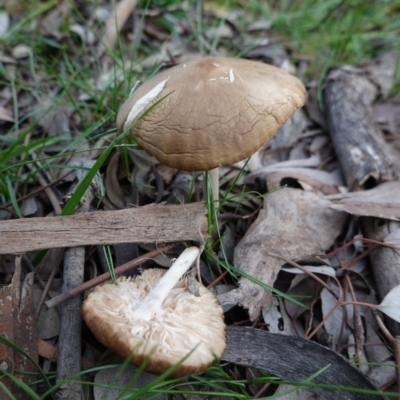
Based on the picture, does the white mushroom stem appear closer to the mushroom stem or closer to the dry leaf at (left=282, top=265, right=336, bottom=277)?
the mushroom stem

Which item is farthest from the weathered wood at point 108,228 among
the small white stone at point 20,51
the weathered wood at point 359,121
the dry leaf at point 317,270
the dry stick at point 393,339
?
the small white stone at point 20,51

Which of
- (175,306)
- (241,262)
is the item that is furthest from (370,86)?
(175,306)

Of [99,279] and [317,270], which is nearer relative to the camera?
[99,279]

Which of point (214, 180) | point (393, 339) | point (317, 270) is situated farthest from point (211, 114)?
point (393, 339)

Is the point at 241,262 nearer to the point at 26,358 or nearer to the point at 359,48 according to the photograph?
the point at 26,358

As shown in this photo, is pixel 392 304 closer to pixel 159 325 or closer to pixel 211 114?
pixel 159 325
